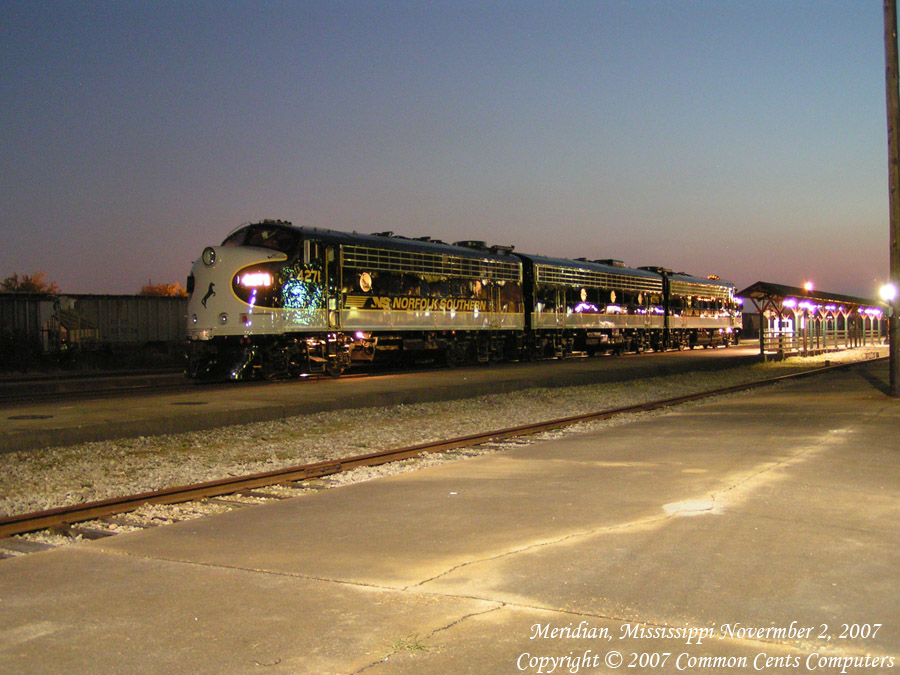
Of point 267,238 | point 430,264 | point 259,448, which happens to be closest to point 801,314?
point 430,264

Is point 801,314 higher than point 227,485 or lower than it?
higher

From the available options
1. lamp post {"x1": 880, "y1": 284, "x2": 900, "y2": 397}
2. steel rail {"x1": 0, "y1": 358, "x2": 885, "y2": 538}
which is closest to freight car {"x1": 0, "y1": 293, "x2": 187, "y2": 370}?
steel rail {"x1": 0, "y1": 358, "x2": 885, "y2": 538}

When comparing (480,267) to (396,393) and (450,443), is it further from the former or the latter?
(450,443)

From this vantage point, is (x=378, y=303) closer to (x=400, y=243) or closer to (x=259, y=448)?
(x=400, y=243)

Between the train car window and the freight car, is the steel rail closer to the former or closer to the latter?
the train car window

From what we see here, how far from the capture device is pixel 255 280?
65.7ft

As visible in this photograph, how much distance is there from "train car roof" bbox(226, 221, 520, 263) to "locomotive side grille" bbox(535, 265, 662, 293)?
175cm

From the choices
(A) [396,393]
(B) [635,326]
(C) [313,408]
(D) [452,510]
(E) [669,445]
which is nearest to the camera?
(D) [452,510]

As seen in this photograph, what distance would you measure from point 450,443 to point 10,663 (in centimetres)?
786

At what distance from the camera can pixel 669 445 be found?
11.1 meters

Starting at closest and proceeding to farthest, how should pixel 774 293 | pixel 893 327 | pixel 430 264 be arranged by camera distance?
pixel 893 327 → pixel 430 264 → pixel 774 293

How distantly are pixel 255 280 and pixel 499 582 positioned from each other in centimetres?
1592

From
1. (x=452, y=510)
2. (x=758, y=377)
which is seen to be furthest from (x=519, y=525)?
(x=758, y=377)

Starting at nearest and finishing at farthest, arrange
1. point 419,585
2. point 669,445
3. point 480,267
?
point 419,585 → point 669,445 → point 480,267
